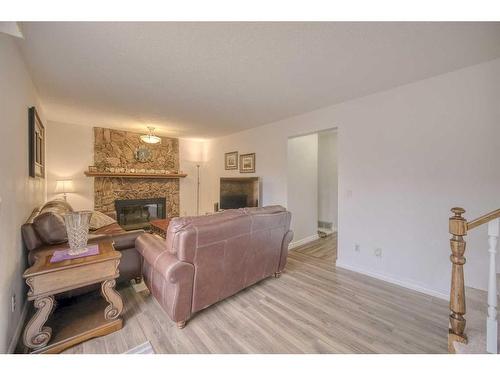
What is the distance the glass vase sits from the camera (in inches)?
67.5

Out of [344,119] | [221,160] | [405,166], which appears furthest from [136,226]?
[405,166]

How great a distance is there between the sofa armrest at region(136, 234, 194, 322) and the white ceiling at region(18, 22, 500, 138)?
1.83m

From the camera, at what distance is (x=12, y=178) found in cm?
161

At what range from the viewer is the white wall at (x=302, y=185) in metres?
3.98

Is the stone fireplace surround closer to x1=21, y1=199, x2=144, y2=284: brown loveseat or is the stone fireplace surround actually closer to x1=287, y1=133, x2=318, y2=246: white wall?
x1=21, y1=199, x2=144, y2=284: brown loveseat

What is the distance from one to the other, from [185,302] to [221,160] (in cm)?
412

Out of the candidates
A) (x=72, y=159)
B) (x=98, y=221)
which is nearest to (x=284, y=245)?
(x=98, y=221)

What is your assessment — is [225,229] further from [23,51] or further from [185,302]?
[23,51]

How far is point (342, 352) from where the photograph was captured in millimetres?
1522

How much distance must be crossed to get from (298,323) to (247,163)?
3.37 meters

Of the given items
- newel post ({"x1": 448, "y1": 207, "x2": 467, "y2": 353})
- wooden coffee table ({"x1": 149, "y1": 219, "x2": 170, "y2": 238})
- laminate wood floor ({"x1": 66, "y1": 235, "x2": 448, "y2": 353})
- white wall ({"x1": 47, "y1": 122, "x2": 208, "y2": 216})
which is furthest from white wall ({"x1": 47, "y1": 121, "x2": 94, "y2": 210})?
newel post ({"x1": 448, "y1": 207, "x2": 467, "y2": 353})

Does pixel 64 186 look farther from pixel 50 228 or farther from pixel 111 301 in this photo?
pixel 111 301

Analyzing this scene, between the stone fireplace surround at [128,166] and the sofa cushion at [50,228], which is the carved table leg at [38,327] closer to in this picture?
the sofa cushion at [50,228]

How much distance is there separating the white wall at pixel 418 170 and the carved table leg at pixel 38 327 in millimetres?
3298
